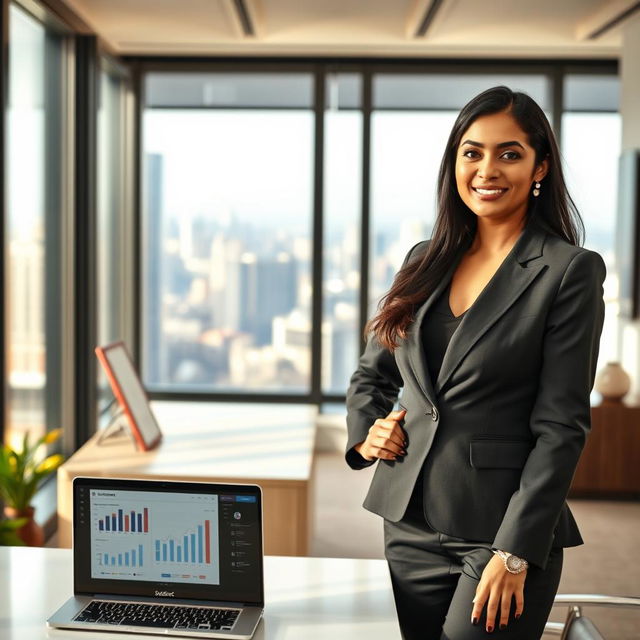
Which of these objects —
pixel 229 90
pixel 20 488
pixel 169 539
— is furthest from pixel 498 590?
pixel 229 90

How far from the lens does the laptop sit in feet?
5.00

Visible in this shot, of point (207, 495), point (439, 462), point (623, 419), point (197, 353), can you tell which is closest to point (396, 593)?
point (439, 462)

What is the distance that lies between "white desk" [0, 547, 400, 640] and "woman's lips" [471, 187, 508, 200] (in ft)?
2.54

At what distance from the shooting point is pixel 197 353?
6.17 m

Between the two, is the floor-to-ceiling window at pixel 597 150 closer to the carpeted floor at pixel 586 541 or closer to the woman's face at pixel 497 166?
the carpeted floor at pixel 586 541

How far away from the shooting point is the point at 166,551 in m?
1.55

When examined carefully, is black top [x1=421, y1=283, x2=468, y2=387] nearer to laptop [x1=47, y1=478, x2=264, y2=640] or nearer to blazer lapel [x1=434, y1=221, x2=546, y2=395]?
blazer lapel [x1=434, y1=221, x2=546, y2=395]

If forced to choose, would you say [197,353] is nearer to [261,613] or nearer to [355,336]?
[355,336]

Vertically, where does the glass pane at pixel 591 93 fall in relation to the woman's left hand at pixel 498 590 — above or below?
above

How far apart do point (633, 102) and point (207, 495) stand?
439cm

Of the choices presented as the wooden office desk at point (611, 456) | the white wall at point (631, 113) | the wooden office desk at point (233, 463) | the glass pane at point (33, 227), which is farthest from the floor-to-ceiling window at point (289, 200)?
the wooden office desk at point (233, 463)

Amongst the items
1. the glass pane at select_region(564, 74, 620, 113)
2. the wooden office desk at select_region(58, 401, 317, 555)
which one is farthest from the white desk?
the glass pane at select_region(564, 74, 620, 113)

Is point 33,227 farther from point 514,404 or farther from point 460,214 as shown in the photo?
point 514,404

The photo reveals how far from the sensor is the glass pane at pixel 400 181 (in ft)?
19.5
